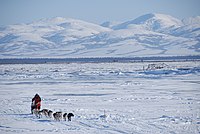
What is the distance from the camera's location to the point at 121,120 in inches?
658

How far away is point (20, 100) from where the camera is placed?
79.9ft

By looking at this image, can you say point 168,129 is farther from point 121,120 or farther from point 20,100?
point 20,100

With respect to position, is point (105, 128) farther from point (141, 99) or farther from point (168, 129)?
point (141, 99)

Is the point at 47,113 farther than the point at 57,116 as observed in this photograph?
Yes

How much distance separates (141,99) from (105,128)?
30.1ft

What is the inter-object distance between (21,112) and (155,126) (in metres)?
7.00

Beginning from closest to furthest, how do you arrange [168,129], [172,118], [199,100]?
[168,129] < [172,118] < [199,100]

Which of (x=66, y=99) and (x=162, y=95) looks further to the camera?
(x=162, y=95)

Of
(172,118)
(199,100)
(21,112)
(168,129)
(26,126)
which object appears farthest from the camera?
(199,100)

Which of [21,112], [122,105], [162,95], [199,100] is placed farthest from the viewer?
[162,95]

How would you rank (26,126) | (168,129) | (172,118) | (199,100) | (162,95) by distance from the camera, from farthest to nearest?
1. (162,95)
2. (199,100)
3. (172,118)
4. (26,126)
5. (168,129)

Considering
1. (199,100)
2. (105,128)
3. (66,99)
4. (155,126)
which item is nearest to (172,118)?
(155,126)

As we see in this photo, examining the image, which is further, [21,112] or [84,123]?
[21,112]

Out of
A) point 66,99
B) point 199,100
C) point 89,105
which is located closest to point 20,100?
point 66,99
